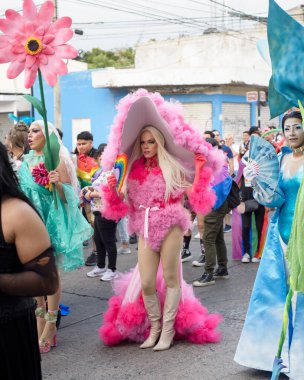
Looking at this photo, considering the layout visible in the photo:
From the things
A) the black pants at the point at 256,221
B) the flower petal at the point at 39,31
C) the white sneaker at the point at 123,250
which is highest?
the flower petal at the point at 39,31

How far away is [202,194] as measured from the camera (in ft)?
15.0

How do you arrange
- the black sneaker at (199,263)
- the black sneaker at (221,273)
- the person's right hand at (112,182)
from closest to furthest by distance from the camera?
the person's right hand at (112,182), the black sneaker at (221,273), the black sneaker at (199,263)

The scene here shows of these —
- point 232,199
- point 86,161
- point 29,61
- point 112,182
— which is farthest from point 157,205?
point 86,161

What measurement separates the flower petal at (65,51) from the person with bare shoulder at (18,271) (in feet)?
6.75

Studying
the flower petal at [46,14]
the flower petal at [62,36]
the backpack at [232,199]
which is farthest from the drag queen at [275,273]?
the backpack at [232,199]

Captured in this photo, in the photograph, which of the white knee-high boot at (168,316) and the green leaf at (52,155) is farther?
the white knee-high boot at (168,316)

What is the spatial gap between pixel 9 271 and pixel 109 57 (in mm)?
49400

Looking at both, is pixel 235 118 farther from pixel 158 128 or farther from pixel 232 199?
pixel 158 128

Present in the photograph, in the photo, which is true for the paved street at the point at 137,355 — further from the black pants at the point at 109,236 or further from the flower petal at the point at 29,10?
the flower petal at the point at 29,10

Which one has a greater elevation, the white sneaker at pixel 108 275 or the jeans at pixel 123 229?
the jeans at pixel 123 229

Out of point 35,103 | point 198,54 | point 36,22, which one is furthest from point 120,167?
point 198,54

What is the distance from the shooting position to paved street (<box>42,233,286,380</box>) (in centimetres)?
420

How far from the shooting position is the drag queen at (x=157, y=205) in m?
4.59

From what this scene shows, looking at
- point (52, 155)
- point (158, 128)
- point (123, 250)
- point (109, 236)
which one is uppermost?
point (158, 128)
